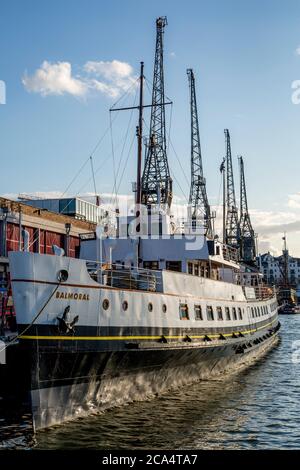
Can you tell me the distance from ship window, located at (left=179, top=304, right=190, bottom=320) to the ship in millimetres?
75

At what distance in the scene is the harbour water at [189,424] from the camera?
13602 millimetres

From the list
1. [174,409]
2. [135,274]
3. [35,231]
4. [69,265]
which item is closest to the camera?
[69,265]

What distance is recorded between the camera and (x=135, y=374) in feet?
56.2

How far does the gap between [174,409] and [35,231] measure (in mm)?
27726

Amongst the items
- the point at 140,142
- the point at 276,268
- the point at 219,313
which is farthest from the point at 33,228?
the point at 276,268

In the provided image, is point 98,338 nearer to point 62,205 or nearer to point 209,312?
point 209,312

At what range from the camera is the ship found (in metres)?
14.5

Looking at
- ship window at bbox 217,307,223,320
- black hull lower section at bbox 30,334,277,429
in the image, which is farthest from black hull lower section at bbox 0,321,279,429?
ship window at bbox 217,307,223,320

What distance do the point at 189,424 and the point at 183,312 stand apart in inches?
206

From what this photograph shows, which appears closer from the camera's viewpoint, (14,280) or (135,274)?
(14,280)

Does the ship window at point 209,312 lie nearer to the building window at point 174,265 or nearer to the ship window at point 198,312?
the ship window at point 198,312

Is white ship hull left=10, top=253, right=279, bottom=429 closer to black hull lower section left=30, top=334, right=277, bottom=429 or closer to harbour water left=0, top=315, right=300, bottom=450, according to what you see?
black hull lower section left=30, top=334, right=277, bottom=429
